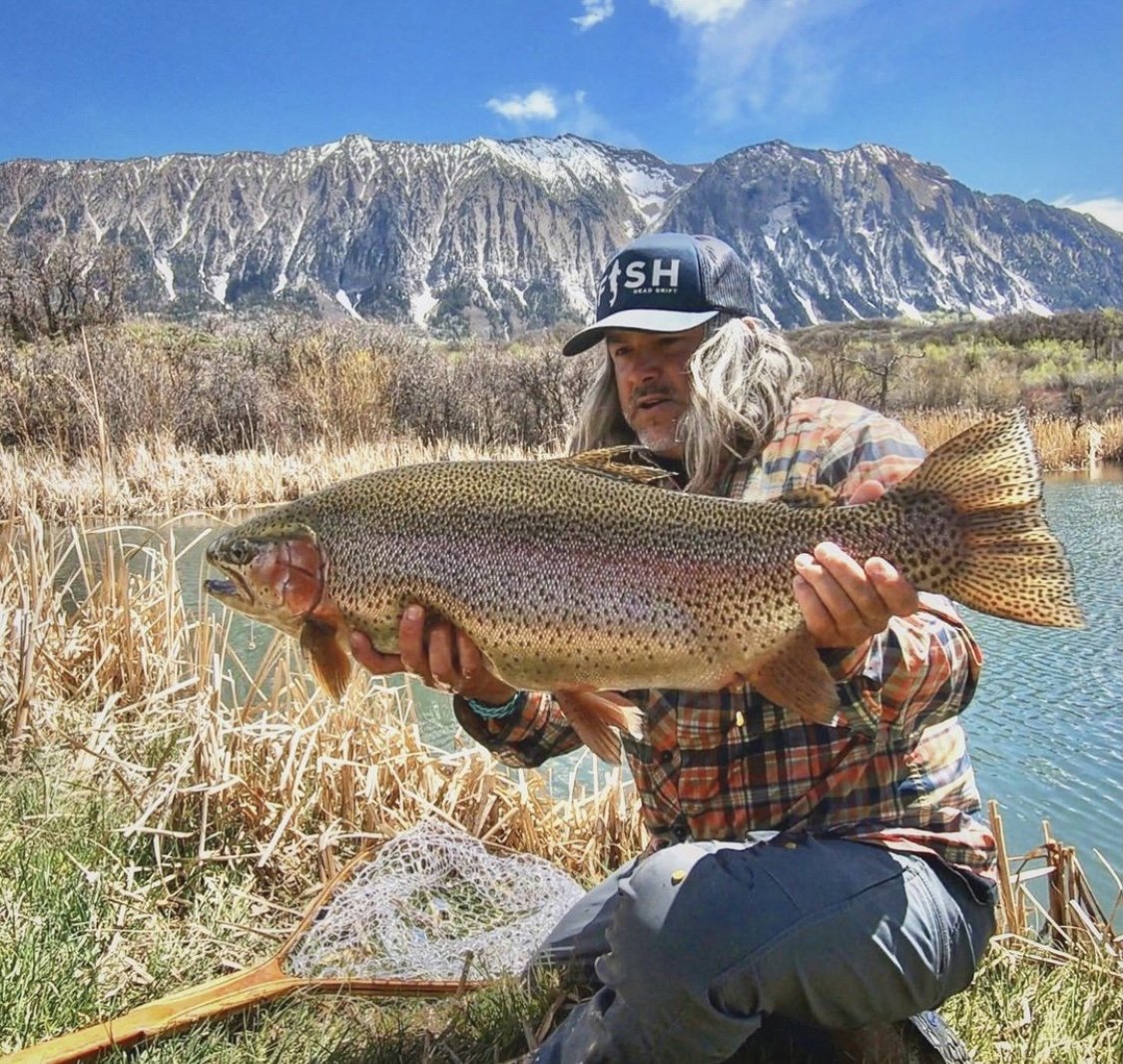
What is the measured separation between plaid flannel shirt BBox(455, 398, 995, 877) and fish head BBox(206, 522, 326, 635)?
102cm

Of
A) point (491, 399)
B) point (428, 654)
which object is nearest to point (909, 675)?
point (428, 654)

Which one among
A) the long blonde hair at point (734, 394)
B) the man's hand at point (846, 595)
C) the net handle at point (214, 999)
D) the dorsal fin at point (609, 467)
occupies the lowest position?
the net handle at point (214, 999)

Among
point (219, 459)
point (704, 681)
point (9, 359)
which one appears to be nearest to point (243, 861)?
point (704, 681)

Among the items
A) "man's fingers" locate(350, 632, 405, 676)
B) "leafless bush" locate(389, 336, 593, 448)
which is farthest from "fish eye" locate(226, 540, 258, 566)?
"leafless bush" locate(389, 336, 593, 448)

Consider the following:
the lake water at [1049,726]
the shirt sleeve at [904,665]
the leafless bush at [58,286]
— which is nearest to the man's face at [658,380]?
the shirt sleeve at [904,665]

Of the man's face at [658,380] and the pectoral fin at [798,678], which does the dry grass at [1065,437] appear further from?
the pectoral fin at [798,678]

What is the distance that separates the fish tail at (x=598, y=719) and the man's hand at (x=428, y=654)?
8.1 inches

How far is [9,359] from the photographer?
19719mm

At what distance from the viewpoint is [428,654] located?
2.58m

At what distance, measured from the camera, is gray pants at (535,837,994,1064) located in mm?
2211

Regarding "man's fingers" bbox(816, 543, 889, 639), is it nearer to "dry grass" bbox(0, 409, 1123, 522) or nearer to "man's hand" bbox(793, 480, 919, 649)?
"man's hand" bbox(793, 480, 919, 649)

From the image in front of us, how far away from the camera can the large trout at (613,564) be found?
211cm

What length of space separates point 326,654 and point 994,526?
182 cm

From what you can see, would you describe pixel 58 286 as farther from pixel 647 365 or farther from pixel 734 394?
pixel 734 394
